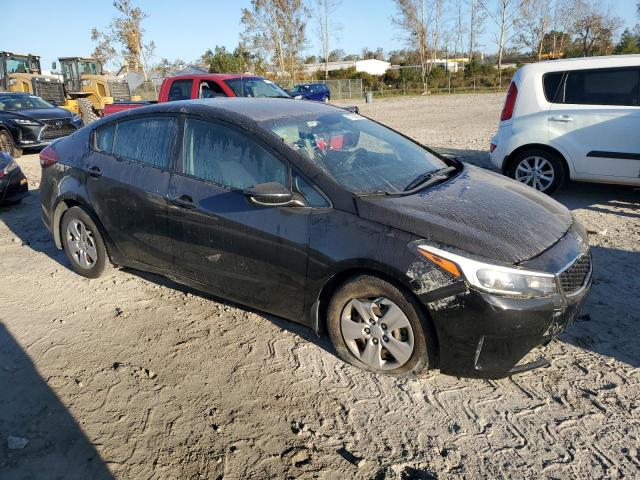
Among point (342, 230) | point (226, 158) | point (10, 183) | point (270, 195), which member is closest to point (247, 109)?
point (226, 158)

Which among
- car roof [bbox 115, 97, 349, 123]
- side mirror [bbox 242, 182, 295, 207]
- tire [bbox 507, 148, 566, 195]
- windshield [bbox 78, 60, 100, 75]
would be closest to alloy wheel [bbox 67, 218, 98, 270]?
car roof [bbox 115, 97, 349, 123]

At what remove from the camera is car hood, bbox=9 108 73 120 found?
12.7m

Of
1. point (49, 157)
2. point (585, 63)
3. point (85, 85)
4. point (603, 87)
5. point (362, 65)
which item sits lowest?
point (49, 157)

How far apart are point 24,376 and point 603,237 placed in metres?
5.43

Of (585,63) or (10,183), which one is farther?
(10,183)

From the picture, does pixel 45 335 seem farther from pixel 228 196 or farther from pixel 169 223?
pixel 228 196

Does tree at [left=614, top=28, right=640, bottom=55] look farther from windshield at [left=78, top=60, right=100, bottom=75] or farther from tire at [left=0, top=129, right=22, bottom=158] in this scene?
tire at [left=0, top=129, right=22, bottom=158]

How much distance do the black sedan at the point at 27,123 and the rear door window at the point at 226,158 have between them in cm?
1041

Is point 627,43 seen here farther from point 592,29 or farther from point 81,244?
point 81,244

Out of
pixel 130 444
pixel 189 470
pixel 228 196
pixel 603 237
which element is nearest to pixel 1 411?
pixel 130 444

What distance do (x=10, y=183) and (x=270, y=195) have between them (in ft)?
19.0

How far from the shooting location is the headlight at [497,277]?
109 inches

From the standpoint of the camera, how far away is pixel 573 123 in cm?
657

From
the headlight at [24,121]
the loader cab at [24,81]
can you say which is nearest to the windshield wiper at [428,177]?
the headlight at [24,121]
